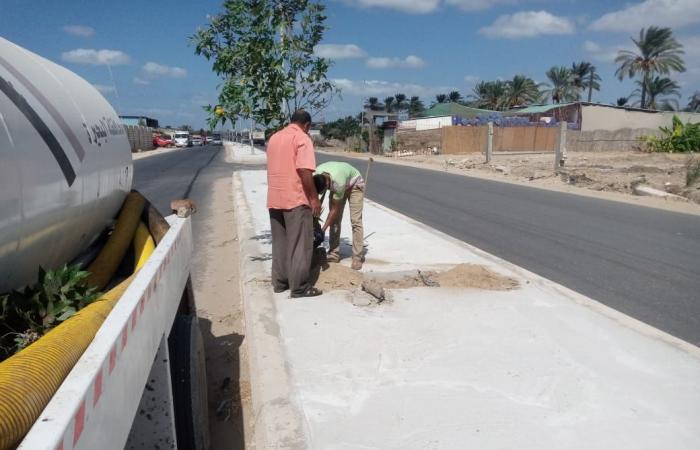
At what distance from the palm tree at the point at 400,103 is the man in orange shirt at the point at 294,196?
100623 millimetres

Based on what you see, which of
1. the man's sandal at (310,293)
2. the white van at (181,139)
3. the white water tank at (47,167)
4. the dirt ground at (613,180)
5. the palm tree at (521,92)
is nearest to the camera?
the white water tank at (47,167)

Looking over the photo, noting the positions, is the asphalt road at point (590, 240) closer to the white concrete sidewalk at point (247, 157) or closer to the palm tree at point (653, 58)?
the white concrete sidewalk at point (247, 157)

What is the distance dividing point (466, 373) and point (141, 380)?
8.35ft

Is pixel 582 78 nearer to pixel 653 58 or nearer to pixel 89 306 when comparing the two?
pixel 653 58

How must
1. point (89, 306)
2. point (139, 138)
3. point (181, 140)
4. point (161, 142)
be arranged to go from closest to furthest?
point (89, 306)
point (139, 138)
point (161, 142)
point (181, 140)

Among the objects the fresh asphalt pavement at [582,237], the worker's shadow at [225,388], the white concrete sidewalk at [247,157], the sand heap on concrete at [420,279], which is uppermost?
the sand heap on concrete at [420,279]

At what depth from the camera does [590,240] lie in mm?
9117

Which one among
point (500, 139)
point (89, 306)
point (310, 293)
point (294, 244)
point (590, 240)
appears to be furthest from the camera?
point (500, 139)

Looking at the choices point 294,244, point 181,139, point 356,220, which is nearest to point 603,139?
point 356,220

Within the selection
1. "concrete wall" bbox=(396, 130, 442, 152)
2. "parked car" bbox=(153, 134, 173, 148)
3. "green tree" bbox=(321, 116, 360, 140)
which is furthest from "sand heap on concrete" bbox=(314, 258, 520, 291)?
"green tree" bbox=(321, 116, 360, 140)

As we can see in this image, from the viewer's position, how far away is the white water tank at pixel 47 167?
2297 millimetres

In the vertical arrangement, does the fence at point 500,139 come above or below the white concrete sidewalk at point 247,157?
above

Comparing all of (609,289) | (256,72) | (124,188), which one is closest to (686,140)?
(609,289)

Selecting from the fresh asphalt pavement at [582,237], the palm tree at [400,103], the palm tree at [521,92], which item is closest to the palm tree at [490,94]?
the palm tree at [521,92]
